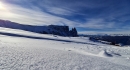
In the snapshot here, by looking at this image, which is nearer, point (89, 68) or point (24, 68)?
point (24, 68)

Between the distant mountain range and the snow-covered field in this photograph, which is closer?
the snow-covered field

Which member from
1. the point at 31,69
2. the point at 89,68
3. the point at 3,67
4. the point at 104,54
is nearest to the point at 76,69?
the point at 89,68

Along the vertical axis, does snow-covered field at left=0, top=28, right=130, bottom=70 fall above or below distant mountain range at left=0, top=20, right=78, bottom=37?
below

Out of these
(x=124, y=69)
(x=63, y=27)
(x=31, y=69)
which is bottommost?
(x=124, y=69)

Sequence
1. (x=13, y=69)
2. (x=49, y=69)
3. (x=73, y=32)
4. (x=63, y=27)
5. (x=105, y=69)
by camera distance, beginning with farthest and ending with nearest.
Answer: (x=63, y=27), (x=73, y=32), (x=105, y=69), (x=49, y=69), (x=13, y=69)

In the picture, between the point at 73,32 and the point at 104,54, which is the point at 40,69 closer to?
the point at 104,54

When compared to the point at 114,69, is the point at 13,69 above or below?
above

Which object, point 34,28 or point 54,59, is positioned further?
point 34,28

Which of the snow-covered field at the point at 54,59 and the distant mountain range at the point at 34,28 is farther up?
the distant mountain range at the point at 34,28

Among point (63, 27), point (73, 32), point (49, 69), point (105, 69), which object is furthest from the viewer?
point (63, 27)

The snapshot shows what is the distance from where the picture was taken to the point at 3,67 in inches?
107

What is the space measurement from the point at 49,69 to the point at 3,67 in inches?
54.5

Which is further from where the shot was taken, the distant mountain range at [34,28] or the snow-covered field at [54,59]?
the distant mountain range at [34,28]

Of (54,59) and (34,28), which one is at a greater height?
(34,28)
